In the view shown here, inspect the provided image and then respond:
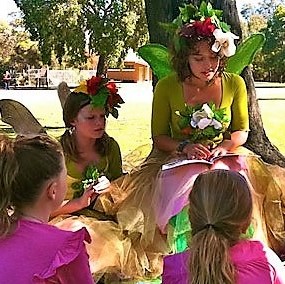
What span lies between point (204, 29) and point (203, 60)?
0.55 ft

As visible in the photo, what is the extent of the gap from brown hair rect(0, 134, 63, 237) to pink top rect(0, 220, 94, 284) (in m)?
0.06

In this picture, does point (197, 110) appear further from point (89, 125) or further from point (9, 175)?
point (9, 175)

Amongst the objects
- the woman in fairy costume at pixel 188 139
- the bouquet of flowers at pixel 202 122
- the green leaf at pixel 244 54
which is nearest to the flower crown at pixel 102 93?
the woman in fairy costume at pixel 188 139

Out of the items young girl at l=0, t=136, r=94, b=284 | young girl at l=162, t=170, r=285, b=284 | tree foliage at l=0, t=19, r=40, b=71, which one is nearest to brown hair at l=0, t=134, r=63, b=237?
young girl at l=0, t=136, r=94, b=284

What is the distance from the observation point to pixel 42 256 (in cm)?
205

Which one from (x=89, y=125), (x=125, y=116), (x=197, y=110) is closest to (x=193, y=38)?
(x=197, y=110)

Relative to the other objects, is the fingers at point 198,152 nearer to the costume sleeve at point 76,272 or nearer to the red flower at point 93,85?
the red flower at point 93,85

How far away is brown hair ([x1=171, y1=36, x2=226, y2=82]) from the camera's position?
352 centimetres

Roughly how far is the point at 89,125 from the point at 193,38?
740 mm

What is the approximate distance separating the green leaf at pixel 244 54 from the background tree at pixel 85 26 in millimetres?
15550

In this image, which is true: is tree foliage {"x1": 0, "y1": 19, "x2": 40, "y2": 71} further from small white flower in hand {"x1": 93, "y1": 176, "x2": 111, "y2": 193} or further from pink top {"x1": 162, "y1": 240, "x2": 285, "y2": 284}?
pink top {"x1": 162, "y1": 240, "x2": 285, "y2": 284}

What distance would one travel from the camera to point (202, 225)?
78.5 inches

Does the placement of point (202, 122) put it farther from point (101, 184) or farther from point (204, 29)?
point (101, 184)

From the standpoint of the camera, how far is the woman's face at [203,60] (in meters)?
3.52
